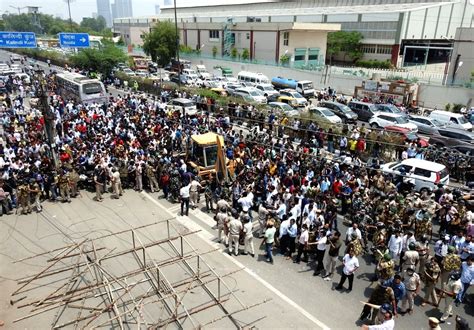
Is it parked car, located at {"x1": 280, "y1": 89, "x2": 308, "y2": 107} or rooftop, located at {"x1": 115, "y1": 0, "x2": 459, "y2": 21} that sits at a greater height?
rooftop, located at {"x1": 115, "y1": 0, "x2": 459, "y2": 21}

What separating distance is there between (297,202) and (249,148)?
6.44 meters

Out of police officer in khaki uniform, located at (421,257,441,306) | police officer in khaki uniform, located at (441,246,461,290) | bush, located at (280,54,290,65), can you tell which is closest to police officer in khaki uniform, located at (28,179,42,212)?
police officer in khaki uniform, located at (421,257,441,306)

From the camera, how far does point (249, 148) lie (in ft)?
59.9

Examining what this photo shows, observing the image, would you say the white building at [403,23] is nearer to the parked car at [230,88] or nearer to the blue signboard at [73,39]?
the parked car at [230,88]

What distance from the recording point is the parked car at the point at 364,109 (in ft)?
87.2

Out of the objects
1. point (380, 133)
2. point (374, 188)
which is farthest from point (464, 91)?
point (374, 188)

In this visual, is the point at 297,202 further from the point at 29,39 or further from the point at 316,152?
the point at 29,39

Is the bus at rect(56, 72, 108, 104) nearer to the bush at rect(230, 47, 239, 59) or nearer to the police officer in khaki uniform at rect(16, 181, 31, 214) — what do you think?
the police officer in khaki uniform at rect(16, 181, 31, 214)

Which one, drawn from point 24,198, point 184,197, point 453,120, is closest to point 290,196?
point 184,197

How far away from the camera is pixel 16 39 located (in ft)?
76.0

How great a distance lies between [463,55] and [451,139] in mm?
21766

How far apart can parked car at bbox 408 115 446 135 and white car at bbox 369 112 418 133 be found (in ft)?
2.43

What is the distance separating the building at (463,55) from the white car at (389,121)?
15653mm

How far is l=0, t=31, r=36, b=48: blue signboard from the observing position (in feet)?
73.8
